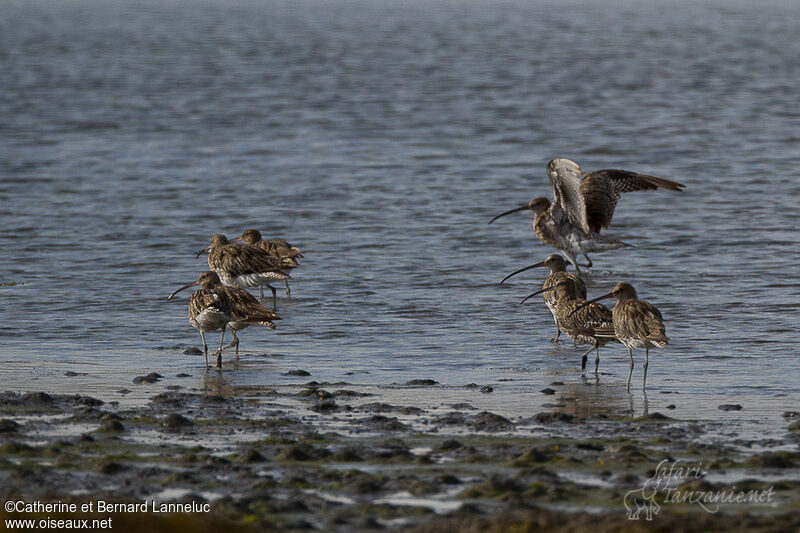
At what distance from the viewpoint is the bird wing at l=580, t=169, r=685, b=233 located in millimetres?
15916

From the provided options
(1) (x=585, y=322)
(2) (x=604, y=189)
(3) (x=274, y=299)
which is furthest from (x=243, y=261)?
(2) (x=604, y=189)

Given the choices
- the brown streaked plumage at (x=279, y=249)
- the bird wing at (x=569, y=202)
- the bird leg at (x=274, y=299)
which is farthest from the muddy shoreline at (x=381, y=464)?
the bird wing at (x=569, y=202)

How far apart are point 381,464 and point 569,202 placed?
9.05 meters

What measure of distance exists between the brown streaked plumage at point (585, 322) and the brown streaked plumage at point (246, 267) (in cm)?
352

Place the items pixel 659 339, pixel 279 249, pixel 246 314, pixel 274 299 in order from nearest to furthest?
pixel 659 339 → pixel 246 314 → pixel 274 299 → pixel 279 249

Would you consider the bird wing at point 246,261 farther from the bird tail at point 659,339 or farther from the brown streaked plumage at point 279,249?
the bird tail at point 659,339

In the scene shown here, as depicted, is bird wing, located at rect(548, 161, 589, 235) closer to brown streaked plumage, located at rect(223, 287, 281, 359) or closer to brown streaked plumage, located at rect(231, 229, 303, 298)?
brown streaked plumage, located at rect(231, 229, 303, 298)

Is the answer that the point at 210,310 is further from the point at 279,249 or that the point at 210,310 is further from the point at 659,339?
the point at 279,249

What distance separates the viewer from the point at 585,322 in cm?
1133

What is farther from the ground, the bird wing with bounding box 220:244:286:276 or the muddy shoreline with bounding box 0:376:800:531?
the muddy shoreline with bounding box 0:376:800:531

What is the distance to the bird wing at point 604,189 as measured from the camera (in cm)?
1592

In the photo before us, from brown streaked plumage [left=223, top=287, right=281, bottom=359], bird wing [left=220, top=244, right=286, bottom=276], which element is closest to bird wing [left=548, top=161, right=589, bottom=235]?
bird wing [left=220, top=244, right=286, bottom=276]

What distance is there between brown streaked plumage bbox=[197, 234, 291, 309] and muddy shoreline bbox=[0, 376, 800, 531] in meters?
4.68

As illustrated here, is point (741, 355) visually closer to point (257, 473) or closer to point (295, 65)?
point (257, 473)
